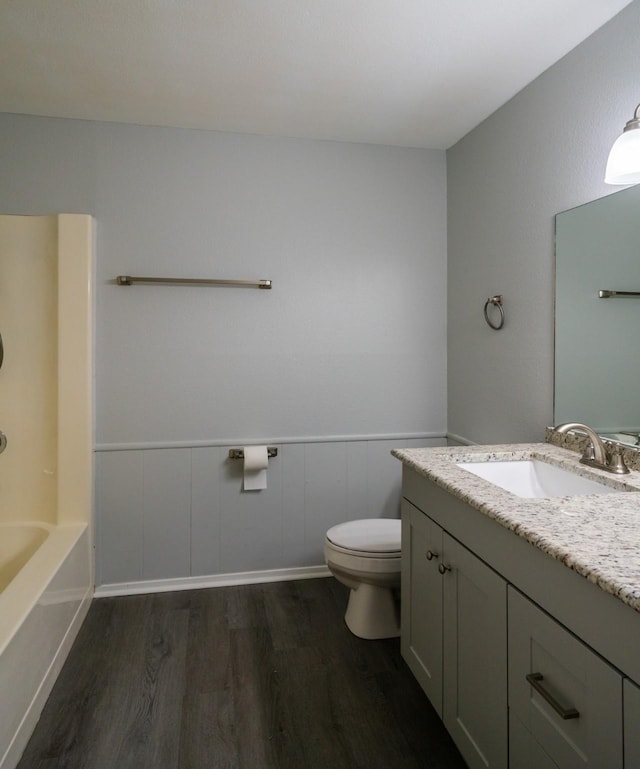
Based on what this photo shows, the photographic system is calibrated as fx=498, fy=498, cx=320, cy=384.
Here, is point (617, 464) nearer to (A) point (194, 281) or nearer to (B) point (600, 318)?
(B) point (600, 318)

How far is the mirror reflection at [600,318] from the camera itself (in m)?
1.54

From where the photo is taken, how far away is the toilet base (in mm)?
2051

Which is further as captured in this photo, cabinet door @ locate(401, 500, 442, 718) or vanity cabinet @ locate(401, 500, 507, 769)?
cabinet door @ locate(401, 500, 442, 718)

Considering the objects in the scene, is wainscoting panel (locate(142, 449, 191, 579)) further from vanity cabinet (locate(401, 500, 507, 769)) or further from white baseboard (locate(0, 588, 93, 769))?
vanity cabinet (locate(401, 500, 507, 769))

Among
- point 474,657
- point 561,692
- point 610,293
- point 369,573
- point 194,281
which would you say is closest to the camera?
point 561,692

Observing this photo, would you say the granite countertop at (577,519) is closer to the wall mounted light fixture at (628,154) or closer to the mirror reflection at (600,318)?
the mirror reflection at (600,318)

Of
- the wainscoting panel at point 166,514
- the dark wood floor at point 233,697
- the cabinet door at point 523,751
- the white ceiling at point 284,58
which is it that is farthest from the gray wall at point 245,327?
the cabinet door at point 523,751

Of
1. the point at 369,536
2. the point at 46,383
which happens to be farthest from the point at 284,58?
the point at 369,536

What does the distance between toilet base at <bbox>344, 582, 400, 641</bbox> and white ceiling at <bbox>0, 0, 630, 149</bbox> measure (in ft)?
6.73

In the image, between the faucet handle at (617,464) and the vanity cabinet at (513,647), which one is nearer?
the vanity cabinet at (513,647)

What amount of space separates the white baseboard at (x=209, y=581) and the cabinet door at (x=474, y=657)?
1.27 m

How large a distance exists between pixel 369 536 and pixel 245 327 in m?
1.19

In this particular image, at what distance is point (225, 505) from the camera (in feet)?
8.32

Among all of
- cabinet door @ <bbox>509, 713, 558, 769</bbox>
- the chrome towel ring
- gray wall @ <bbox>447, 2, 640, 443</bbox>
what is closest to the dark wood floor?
cabinet door @ <bbox>509, 713, 558, 769</bbox>
